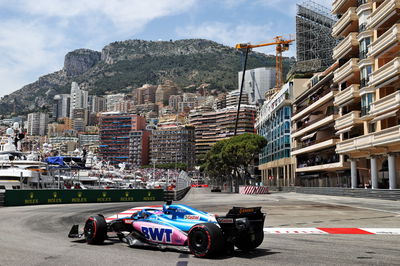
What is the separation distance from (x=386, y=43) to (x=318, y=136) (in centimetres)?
3229

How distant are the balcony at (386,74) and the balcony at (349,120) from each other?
4.91 m

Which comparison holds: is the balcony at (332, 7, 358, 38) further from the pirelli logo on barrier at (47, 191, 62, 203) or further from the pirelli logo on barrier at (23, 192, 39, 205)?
the pirelli logo on barrier at (23, 192, 39, 205)

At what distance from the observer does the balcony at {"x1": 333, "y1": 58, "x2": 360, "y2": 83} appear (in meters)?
45.2

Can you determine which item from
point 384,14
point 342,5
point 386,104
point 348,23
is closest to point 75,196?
point 386,104

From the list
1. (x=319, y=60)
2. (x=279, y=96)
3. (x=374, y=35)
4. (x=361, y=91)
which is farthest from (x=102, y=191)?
(x=319, y=60)

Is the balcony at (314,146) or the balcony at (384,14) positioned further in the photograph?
the balcony at (314,146)

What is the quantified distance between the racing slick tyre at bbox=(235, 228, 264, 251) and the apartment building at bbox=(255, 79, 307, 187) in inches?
2863

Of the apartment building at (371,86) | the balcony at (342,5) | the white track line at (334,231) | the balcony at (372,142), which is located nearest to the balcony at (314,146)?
the apartment building at (371,86)

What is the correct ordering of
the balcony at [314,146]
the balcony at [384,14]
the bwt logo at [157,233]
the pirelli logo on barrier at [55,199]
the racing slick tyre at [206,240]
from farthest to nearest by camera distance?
the balcony at [314,146] → the balcony at [384,14] → the pirelli logo on barrier at [55,199] → the bwt logo at [157,233] → the racing slick tyre at [206,240]

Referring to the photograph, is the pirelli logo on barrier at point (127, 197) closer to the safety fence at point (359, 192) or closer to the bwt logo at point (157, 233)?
the safety fence at point (359, 192)

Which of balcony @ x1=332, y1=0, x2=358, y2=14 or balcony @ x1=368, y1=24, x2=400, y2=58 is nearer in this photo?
balcony @ x1=368, y1=24, x2=400, y2=58

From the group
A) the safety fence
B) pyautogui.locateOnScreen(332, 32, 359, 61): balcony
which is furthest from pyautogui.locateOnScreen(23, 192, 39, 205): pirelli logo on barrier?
pyautogui.locateOnScreen(332, 32, 359, 61): balcony

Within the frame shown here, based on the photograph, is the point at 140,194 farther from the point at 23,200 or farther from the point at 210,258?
the point at 210,258

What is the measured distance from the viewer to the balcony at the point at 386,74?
35.4 meters
